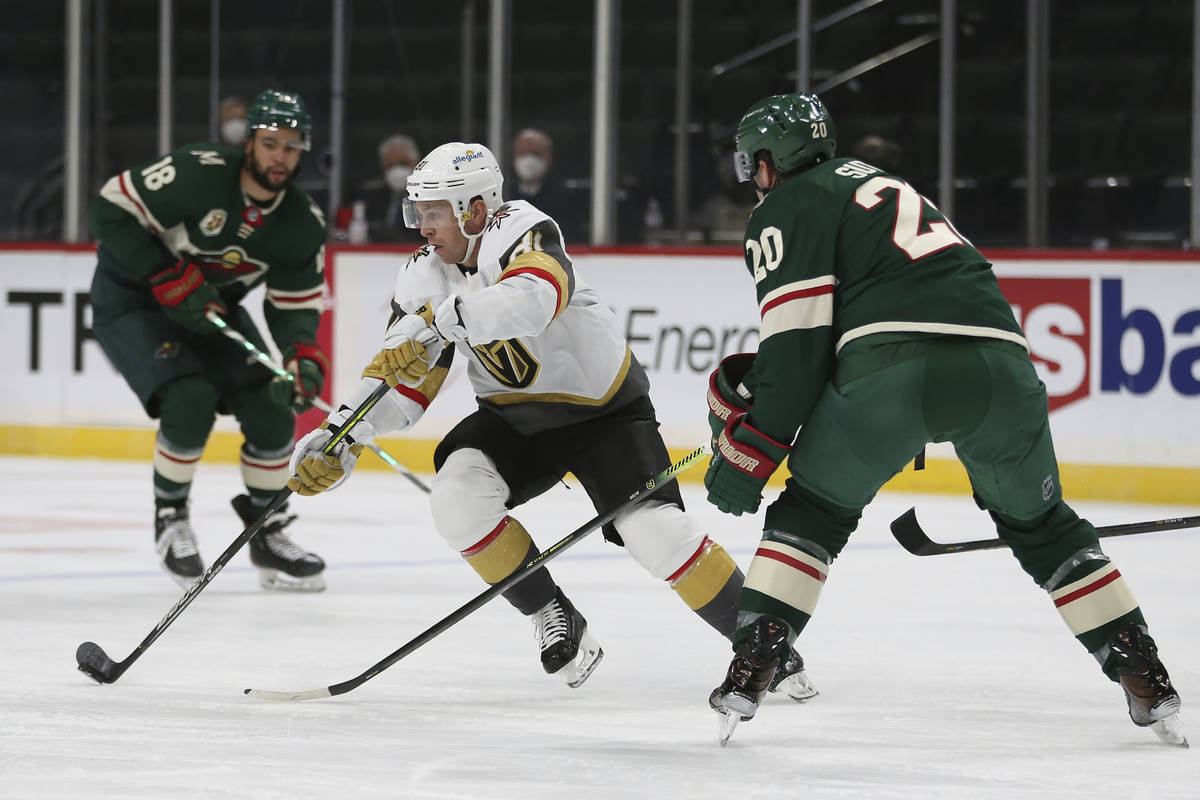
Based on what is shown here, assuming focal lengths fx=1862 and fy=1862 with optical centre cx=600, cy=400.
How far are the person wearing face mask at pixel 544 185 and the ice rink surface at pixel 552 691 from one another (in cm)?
300

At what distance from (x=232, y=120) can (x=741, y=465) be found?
22.5 feet

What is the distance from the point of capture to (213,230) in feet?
15.7

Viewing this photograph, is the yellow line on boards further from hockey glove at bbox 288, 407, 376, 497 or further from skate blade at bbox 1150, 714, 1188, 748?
skate blade at bbox 1150, 714, 1188, 748

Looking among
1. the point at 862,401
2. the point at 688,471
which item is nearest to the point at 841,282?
the point at 862,401

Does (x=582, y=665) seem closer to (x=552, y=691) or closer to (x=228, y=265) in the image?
(x=552, y=691)

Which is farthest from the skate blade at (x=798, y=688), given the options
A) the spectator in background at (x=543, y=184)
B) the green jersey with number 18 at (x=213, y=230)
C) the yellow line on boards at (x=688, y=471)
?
the spectator in background at (x=543, y=184)

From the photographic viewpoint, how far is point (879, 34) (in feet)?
26.8

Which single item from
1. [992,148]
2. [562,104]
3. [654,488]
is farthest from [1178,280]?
[654,488]

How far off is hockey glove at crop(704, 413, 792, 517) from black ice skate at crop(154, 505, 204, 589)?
2.11 m

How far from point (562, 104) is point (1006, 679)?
17.9ft

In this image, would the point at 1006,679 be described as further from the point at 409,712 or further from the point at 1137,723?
the point at 409,712

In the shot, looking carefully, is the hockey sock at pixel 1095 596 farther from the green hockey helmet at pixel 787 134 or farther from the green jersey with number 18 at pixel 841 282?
the green hockey helmet at pixel 787 134

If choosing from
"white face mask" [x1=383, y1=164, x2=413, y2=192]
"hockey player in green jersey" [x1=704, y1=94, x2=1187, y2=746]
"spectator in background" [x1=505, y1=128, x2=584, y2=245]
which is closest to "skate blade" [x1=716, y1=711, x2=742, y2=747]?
"hockey player in green jersey" [x1=704, y1=94, x2=1187, y2=746]

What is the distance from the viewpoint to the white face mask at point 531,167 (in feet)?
27.9
